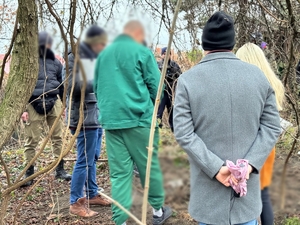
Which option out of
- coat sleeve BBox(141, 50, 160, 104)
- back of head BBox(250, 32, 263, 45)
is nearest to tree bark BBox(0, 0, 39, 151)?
coat sleeve BBox(141, 50, 160, 104)

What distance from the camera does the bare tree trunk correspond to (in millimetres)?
2096

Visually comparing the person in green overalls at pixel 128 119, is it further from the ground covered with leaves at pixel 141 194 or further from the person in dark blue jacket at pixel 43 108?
the person in dark blue jacket at pixel 43 108

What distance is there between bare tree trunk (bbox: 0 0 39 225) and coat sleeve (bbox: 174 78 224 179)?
89 centimetres

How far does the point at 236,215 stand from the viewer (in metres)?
1.78

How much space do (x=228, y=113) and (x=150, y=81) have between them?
830 mm

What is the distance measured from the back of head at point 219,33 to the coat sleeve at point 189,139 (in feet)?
0.77

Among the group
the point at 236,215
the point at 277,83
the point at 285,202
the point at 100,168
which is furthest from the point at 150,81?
the point at 100,168

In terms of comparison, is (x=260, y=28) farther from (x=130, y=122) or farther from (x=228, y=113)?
(x=228, y=113)

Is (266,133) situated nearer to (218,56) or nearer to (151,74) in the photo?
(218,56)

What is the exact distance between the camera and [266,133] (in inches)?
69.9

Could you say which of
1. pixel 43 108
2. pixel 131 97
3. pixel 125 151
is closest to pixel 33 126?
pixel 43 108

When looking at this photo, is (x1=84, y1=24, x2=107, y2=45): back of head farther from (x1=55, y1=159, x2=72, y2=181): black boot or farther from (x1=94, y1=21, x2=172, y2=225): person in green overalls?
(x1=55, y1=159, x2=72, y2=181): black boot

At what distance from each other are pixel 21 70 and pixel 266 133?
133 cm

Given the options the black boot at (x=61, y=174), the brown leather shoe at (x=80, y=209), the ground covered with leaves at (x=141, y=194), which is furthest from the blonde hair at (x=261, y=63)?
the black boot at (x=61, y=174)
